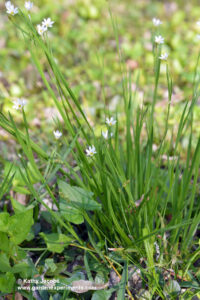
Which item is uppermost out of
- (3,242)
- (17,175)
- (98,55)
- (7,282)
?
(98,55)

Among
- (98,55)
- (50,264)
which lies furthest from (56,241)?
(98,55)

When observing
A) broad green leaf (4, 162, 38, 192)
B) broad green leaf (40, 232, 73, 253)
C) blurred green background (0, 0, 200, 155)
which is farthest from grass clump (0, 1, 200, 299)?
blurred green background (0, 0, 200, 155)

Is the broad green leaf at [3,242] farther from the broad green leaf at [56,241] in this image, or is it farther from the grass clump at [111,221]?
the broad green leaf at [56,241]

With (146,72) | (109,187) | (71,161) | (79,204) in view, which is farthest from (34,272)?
(146,72)

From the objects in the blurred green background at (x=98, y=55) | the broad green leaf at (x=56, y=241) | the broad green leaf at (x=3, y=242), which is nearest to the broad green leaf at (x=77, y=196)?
the broad green leaf at (x=56, y=241)

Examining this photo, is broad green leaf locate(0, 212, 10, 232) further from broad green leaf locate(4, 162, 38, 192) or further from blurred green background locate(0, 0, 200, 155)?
blurred green background locate(0, 0, 200, 155)

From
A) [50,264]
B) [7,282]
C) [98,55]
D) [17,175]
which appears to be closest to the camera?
[7,282]

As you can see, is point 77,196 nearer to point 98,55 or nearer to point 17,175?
point 17,175

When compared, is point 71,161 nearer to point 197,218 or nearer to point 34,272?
point 34,272
